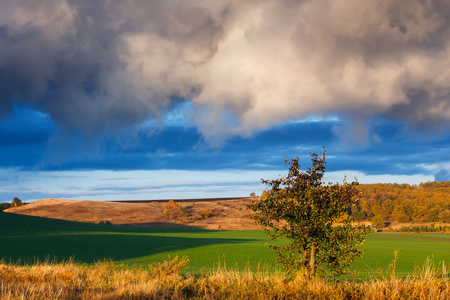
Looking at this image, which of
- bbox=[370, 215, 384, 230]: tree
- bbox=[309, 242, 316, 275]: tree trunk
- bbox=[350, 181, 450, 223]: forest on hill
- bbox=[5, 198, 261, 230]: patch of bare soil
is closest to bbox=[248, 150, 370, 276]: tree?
bbox=[309, 242, 316, 275]: tree trunk

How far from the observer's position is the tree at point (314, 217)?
1113 cm

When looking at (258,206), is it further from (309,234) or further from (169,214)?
(169,214)

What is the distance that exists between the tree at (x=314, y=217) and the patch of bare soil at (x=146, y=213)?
67.7 meters

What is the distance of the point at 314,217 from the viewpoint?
1135 centimetres

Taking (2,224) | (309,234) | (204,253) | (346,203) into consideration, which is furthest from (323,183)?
(2,224)

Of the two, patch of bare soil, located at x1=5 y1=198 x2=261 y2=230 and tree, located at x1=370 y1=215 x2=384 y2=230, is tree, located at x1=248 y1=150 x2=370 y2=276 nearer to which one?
patch of bare soil, located at x1=5 y1=198 x2=261 y2=230

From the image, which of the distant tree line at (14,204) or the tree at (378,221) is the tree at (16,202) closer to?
the distant tree line at (14,204)

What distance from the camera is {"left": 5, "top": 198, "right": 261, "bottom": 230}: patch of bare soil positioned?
8294 centimetres

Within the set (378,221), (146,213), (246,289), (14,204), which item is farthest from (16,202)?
(246,289)

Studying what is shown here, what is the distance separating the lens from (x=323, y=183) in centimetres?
1168

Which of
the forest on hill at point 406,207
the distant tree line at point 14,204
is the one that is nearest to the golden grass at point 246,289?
the forest on hill at point 406,207

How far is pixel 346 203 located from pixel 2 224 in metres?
53.3

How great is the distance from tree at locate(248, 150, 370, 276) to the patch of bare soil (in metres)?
67.7

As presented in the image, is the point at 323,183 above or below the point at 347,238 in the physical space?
above
